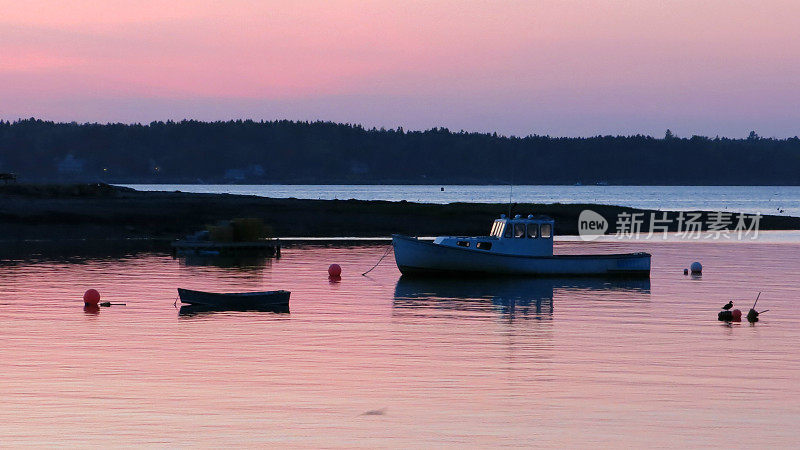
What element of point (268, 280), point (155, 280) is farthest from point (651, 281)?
point (155, 280)

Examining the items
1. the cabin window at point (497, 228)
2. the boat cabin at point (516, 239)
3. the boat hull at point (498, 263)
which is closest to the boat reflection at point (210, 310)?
the boat hull at point (498, 263)

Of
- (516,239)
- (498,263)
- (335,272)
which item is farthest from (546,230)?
(335,272)

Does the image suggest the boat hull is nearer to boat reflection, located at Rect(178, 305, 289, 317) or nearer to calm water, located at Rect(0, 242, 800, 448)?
calm water, located at Rect(0, 242, 800, 448)

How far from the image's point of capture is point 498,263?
2143 inches

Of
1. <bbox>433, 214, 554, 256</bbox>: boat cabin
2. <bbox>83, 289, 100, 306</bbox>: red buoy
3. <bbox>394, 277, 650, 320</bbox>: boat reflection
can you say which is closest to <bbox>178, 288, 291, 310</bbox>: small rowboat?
<bbox>83, 289, 100, 306</bbox>: red buoy

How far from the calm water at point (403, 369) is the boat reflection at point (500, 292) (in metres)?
0.18

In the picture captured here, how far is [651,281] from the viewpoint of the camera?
5541 centimetres

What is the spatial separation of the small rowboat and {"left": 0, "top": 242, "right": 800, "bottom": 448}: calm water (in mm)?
911

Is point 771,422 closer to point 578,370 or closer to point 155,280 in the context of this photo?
point 578,370

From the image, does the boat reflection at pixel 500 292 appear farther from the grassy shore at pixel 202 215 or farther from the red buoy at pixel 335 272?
the grassy shore at pixel 202 215

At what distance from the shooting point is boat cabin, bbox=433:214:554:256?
54688 millimetres

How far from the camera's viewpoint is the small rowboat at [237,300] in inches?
1570

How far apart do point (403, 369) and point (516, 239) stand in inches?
1157

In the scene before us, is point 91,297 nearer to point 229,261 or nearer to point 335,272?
point 335,272
